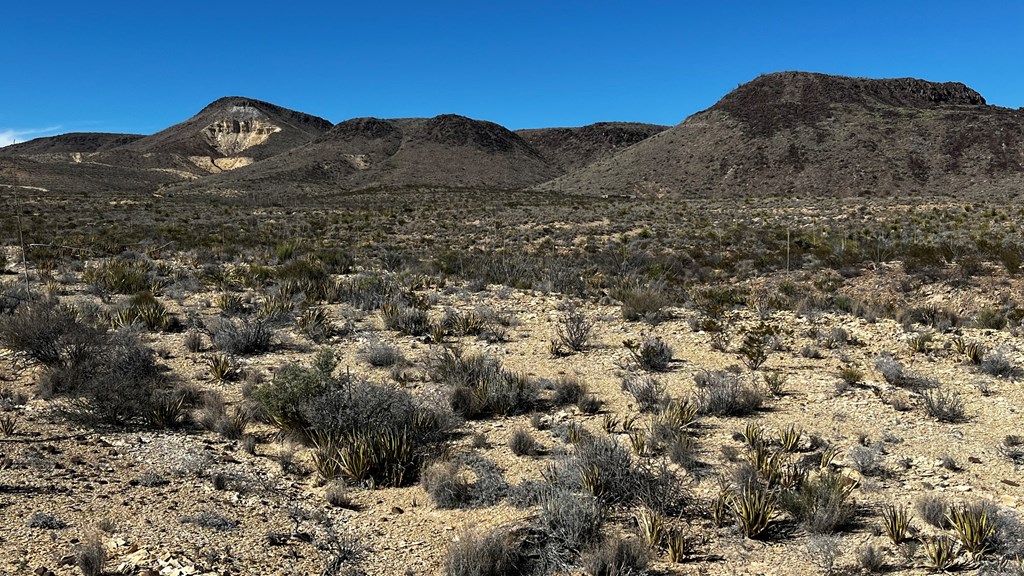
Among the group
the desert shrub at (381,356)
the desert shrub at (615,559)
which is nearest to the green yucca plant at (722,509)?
the desert shrub at (615,559)

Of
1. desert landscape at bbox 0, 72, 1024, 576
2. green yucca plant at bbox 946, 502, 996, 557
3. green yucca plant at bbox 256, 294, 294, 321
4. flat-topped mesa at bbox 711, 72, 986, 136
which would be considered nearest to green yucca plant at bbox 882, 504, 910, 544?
desert landscape at bbox 0, 72, 1024, 576

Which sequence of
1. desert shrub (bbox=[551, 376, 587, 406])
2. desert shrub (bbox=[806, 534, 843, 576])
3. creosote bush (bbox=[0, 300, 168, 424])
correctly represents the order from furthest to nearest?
desert shrub (bbox=[551, 376, 587, 406])
creosote bush (bbox=[0, 300, 168, 424])
desert shrub (bbox=[806, 534, 843, 576])

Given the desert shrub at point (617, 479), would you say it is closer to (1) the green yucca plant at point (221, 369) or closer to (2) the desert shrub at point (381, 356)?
(2) the desert shrub at point (381, 356)

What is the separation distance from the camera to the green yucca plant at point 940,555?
162 inches

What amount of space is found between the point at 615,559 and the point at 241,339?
6797 mm

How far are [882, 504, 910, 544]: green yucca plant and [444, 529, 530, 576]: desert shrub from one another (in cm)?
257

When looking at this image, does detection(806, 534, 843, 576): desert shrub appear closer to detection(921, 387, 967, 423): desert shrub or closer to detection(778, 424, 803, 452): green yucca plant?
detection(778, 424, 803, 452): green yucca plant

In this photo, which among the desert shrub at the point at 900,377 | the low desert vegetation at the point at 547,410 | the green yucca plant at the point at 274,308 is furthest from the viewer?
the green yucca plant at the point at 274,308

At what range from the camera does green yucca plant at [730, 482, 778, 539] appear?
457 centimetres

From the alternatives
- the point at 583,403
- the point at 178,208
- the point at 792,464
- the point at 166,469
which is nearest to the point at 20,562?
the point at 166,469

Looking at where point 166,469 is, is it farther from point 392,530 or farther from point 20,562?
point 392,530

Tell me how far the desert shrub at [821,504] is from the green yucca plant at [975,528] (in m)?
0.65

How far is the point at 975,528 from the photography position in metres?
4.26

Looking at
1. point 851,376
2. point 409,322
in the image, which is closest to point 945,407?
point 851,376
